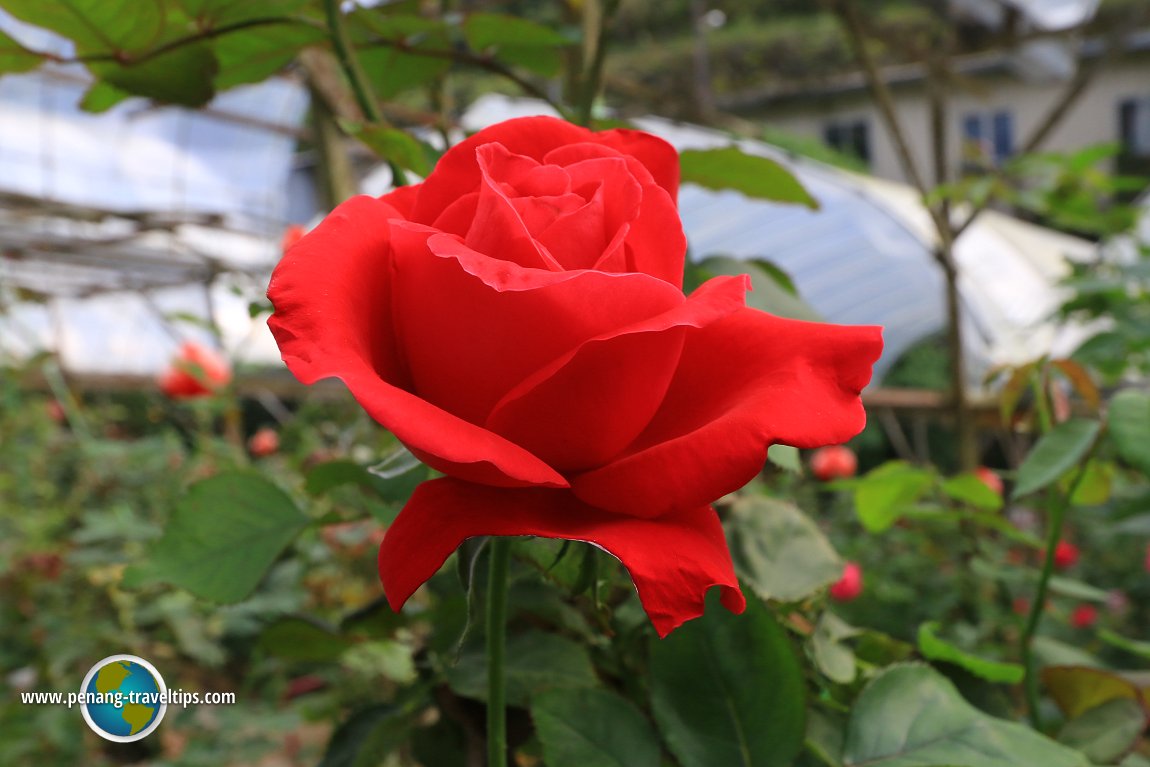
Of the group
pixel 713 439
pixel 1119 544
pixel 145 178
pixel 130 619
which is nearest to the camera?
pixel 713 439

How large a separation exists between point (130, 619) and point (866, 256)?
4.38 metres

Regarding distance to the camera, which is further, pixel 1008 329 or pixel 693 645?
pixel 1008 329

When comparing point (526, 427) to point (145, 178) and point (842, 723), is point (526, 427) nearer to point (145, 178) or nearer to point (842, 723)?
point (842, 723)

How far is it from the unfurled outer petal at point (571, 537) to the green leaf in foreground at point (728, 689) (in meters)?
0.06

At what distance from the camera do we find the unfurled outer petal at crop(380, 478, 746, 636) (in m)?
0.17

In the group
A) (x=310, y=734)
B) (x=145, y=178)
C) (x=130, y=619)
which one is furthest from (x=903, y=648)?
(x=145, y=178)

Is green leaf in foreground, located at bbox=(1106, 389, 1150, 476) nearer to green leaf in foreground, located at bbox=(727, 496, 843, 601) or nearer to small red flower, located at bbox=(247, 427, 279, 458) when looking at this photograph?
green leaf in foreground, located at bbox=(727, 496, 843, 601)

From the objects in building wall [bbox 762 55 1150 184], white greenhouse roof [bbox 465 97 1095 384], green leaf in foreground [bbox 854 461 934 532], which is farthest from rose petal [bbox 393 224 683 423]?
building wall [bbox 762 55 1150 184]

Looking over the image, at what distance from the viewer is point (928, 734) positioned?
26cm

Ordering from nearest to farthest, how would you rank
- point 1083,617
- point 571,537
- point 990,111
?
point 571,537 → point 1083,617 → point 990,111

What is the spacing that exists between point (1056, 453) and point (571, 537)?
283 mm

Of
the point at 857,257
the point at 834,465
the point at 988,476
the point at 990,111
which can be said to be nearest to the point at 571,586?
the point at 988,476

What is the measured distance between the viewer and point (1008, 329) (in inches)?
185

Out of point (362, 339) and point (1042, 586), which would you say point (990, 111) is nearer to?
point (1042, 586)
